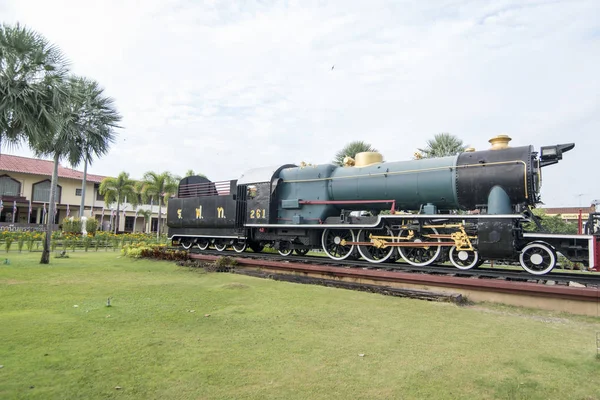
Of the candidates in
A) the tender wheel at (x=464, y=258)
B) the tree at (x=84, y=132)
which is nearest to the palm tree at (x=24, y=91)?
the tree at (x=84, y=132)

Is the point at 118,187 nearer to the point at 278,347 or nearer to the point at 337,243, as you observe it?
the point at 337,243

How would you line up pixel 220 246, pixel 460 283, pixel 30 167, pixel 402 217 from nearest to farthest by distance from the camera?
1. pixel 460 283
2. pixel 402 217
3. pixel 220 246
4. pixel 30 167

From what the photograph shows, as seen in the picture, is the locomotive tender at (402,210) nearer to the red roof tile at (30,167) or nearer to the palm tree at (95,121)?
the palm tree at (95,121)

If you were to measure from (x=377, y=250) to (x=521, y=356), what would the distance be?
6094 millimetres

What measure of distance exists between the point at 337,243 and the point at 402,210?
2135 mm

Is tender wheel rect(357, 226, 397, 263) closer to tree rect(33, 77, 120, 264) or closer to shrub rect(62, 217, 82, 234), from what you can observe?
tree rect(33, 77, 120, 264)

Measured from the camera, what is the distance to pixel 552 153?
26.0 ft

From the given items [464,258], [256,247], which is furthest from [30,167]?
[464,258]

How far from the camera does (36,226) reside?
37500 millimetres

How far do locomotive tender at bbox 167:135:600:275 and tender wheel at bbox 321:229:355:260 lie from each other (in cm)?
3

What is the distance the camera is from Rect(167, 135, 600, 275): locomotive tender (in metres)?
7.71

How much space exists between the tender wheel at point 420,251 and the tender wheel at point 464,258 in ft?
1.07

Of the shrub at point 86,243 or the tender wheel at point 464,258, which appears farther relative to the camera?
the shrub at point 86,243

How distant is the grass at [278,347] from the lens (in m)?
3.33
